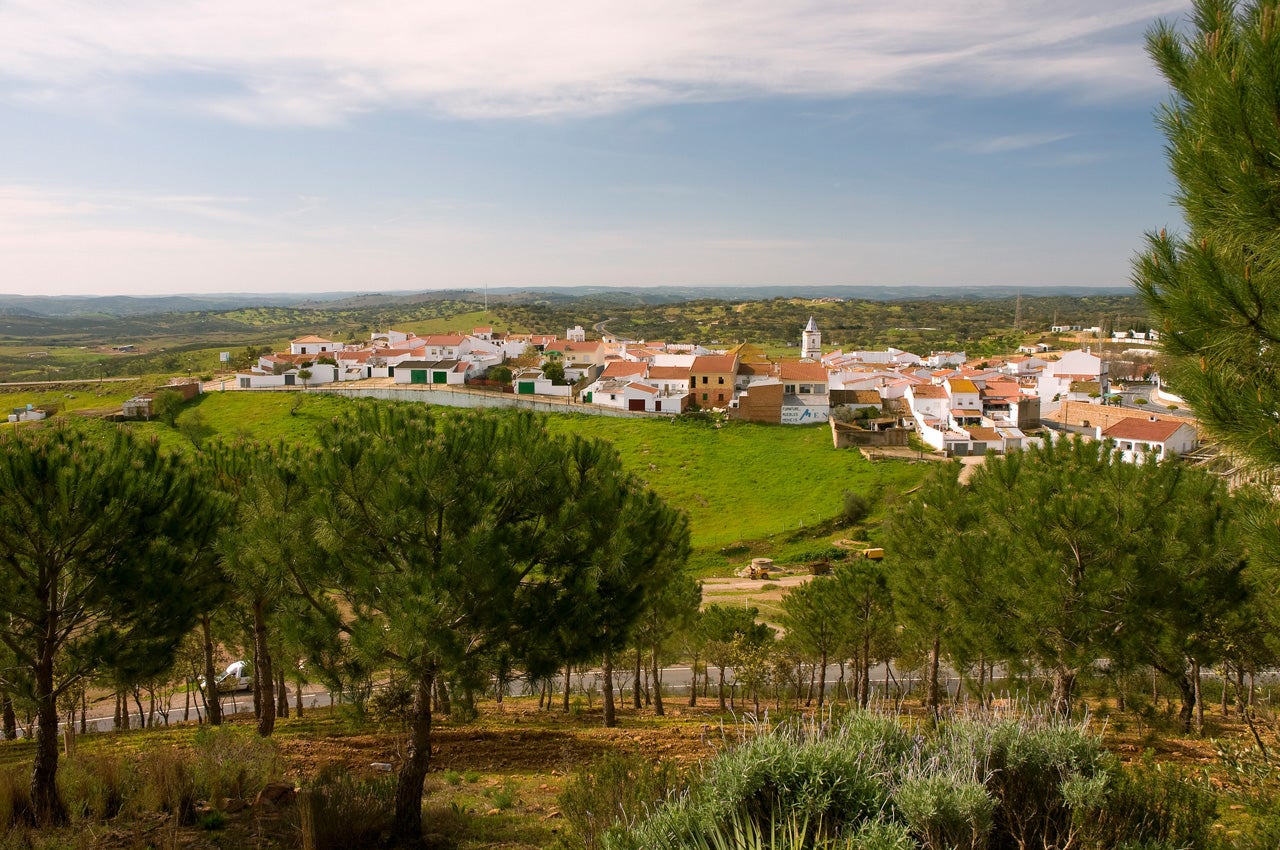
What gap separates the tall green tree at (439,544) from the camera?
292 inches

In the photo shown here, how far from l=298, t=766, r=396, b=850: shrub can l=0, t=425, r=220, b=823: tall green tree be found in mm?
2527

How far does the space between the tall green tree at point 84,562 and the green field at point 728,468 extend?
2324 cm

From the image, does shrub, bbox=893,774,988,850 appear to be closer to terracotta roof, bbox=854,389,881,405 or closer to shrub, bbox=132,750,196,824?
shrub, bbox=132,750,196,824

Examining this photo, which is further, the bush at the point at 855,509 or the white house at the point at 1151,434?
the white house at the point at 1151,434

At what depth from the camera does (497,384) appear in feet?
202

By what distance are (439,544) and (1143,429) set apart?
45543 mm

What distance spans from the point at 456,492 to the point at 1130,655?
9.60 metres

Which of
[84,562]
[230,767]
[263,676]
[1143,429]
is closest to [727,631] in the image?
[263,676]

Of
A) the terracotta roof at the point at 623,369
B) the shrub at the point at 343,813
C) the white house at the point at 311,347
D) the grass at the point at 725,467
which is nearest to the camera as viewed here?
the shrub at the point at 343,813

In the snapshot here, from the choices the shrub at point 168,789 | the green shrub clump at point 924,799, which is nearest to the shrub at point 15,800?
the shrub at point 168,789

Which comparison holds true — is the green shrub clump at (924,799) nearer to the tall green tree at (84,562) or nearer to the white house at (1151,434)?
the tall green tree at (84,562)

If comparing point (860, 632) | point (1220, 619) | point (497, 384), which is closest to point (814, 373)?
point (497, 384)

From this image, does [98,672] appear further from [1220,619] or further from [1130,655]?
[1220,619]

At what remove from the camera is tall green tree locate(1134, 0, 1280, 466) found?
165 inches
